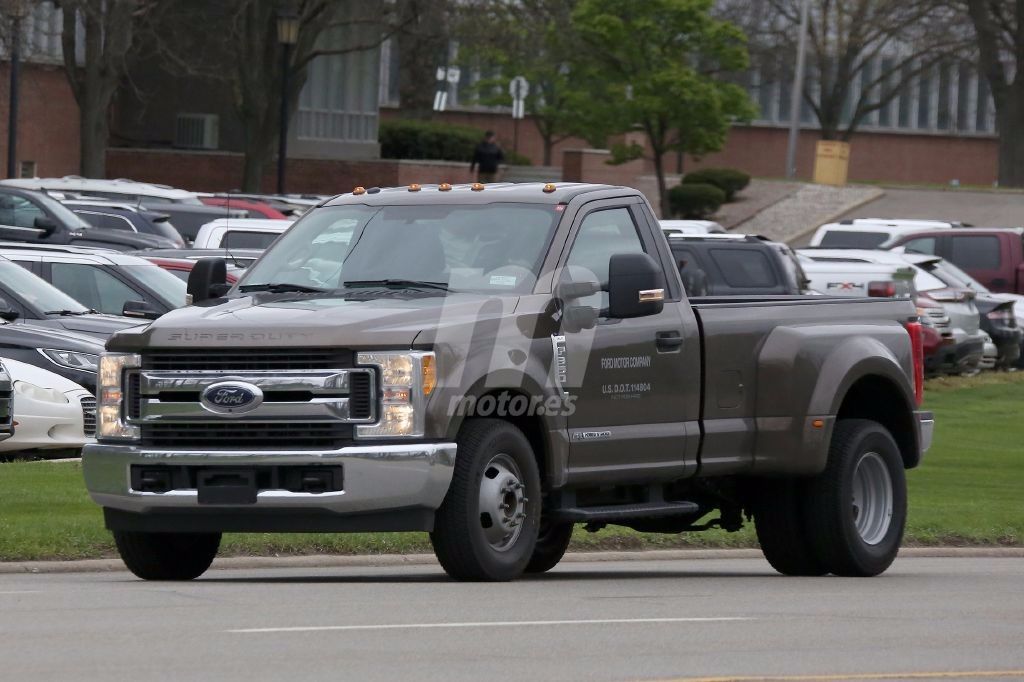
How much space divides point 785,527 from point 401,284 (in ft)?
10.0

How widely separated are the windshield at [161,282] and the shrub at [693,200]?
1448 inches

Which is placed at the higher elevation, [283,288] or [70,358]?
[283,288]

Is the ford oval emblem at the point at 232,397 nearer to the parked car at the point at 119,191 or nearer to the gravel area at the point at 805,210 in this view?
the parked car at the point at 119,191

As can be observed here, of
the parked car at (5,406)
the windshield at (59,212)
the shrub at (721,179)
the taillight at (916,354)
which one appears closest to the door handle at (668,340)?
the taillight at (916,354)

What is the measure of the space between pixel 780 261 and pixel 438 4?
23810 millimetres

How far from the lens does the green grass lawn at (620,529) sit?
12.9 meters

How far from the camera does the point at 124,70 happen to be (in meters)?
48.0

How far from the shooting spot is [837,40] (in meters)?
80.2

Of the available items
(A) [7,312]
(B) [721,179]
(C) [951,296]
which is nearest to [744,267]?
(C) [951,296]

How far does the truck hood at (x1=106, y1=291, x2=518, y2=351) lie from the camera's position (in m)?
10.0

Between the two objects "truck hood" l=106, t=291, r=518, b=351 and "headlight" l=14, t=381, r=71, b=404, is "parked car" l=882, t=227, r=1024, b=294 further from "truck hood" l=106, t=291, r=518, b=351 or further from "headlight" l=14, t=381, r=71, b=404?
"truck hood" l=106, t=291, r=518, b=351

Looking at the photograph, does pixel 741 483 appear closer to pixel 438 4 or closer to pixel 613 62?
pixel 438 4

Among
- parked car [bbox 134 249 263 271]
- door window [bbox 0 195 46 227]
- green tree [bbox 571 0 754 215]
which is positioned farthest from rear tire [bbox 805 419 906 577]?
green tree [bbox 571 0 754 215]

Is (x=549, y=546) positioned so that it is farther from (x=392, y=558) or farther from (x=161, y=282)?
(x=161, y=282)
